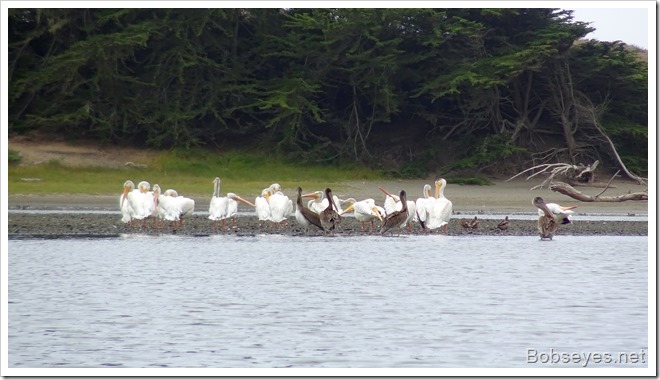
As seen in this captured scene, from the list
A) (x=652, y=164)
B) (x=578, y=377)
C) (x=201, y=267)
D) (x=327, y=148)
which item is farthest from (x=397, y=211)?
(x=327, y=148)

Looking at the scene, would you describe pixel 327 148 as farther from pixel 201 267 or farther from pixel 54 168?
pixel 201 267

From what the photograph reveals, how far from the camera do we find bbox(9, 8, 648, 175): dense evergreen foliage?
33.2 m

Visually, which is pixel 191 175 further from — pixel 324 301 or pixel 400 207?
pixel 324 301

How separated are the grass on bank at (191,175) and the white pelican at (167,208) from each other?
24.9 feet

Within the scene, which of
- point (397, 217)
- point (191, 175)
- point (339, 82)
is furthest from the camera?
point (339, 82)

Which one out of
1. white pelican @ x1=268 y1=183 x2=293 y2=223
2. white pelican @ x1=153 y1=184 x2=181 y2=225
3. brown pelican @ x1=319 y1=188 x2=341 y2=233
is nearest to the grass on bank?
white pelican @ x1=153 y1=184 x2=181 y2=225

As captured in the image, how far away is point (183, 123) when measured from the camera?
111ft

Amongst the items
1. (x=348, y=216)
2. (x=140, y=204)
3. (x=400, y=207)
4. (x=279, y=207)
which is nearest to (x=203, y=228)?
(x=140, y=204)

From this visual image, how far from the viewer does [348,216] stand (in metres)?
27.2

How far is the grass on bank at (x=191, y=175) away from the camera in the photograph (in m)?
29.7

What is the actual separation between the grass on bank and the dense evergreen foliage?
0.70m

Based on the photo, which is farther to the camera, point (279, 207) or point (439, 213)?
point (279, 207)

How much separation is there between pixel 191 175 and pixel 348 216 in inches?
261

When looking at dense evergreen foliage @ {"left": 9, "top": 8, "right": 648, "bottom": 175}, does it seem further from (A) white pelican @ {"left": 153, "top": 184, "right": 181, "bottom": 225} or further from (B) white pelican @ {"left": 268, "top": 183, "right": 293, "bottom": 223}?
(A) white pelican @ {"left": 153, "top": 184, "right": 181, "bottom": 225}
